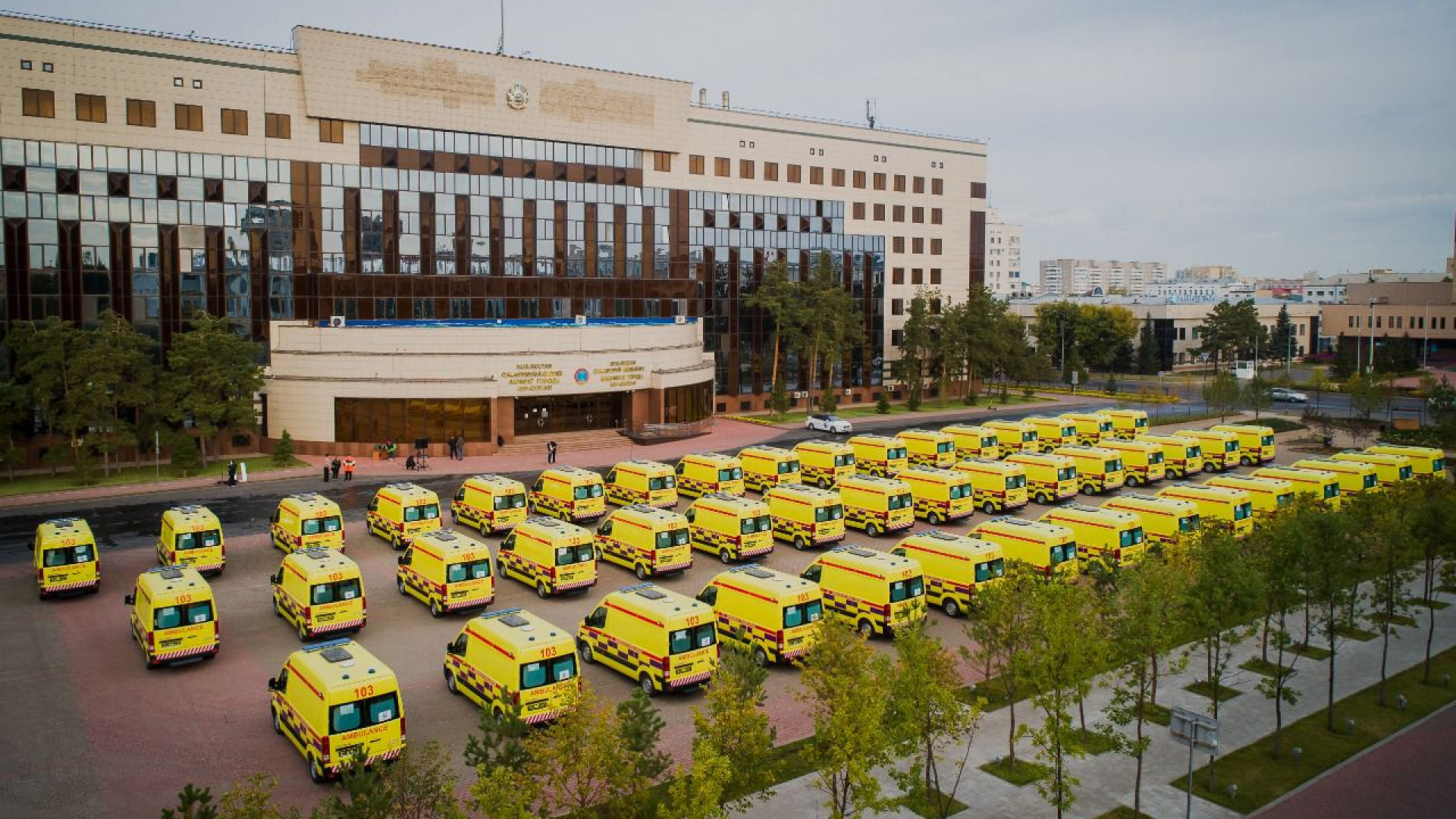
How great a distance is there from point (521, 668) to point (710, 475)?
24299 millimetres

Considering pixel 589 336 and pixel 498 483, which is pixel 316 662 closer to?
pixel 498 483

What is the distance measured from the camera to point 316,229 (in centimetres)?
6488

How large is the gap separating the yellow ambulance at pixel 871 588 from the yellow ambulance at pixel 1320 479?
848 inches

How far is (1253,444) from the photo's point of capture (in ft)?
187

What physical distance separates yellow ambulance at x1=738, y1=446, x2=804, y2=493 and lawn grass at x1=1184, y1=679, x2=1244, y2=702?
22690 millimetres

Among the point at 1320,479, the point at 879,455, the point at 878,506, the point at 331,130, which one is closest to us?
the point at 878,506

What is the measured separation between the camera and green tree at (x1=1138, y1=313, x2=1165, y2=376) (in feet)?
406

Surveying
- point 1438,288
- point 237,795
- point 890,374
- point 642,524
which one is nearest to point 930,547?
point 642,524

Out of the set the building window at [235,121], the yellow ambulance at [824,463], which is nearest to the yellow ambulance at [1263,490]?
the yellow ambulance at [824,463]

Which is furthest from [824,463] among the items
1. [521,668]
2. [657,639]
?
[521,668]

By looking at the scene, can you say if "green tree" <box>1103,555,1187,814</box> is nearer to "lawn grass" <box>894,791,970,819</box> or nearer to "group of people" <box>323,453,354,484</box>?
"lawn grass" <box>894,791,970,819</box>

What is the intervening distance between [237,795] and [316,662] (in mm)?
8324

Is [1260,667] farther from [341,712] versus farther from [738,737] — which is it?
[341,712]

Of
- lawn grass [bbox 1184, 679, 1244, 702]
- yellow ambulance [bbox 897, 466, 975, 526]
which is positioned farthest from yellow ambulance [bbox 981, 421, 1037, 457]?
lawn grass [bbox 1184, 679, 1244, 702]
